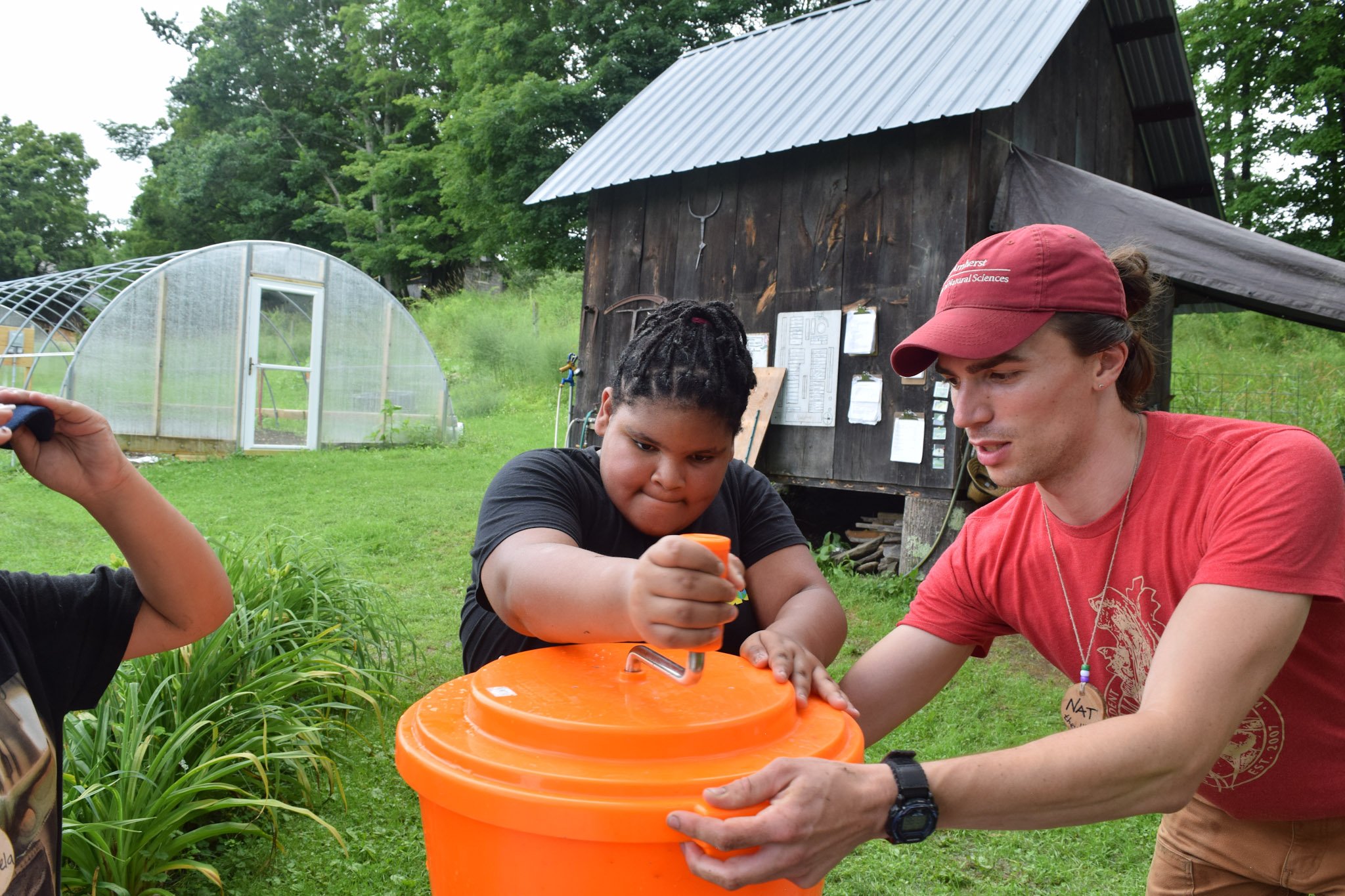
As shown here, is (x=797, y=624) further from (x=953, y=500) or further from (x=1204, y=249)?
(x=953, y=500)

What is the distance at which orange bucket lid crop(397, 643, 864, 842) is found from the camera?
0.99 meters

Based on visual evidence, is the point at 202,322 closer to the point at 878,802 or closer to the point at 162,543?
the point at 162,543

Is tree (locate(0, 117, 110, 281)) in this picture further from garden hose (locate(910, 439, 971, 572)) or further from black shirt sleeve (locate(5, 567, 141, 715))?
black shirt sleeve (locate(5, 567, 141, 715))

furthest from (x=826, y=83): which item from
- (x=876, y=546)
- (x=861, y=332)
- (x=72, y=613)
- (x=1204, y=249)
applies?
(x=72, y=613)

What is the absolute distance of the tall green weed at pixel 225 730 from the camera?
104 inches

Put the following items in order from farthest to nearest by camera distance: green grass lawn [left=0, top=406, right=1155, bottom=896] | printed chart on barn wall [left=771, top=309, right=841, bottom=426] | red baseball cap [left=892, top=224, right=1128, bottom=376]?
printed chart on barn wall [left=771, top=309, right=841, bottom=426] → green grass lawn [left=0, top=406, right=1155, bottom=896] → red baseball cap [left=892, top=224, right=1128, bottom=376]

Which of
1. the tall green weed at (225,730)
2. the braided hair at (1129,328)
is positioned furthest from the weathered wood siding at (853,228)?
the braided hair at (1129,328)

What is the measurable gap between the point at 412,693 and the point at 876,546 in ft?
12.7

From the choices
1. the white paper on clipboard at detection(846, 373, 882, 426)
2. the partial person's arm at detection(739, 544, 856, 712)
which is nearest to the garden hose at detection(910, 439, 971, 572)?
the white paper on clipboard at detection(846, 373, 882, 426)

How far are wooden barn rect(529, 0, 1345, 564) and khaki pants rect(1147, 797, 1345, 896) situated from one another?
359 cm

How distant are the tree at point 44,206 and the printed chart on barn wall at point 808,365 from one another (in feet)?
114

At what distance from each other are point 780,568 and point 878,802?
714 mm

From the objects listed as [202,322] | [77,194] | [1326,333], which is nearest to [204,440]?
[202,322]

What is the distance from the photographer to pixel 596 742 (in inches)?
41.3
